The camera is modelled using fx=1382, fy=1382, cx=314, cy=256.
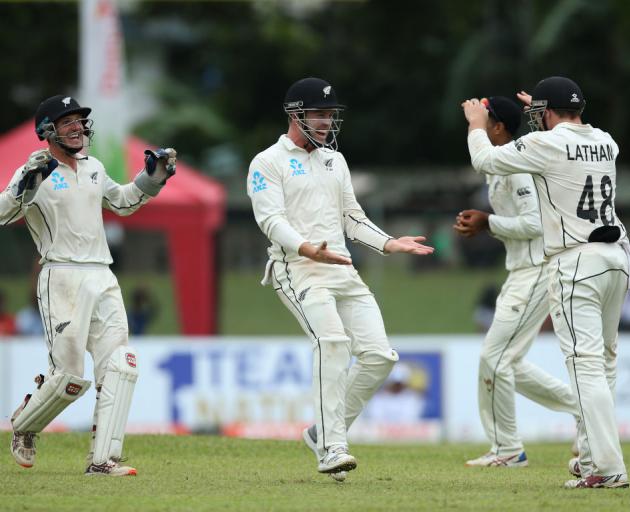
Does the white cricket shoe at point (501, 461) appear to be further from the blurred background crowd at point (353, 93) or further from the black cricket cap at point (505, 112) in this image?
the blurred background crowd at point (353, 93)

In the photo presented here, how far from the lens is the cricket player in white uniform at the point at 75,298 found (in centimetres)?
867

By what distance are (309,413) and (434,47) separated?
24666mm

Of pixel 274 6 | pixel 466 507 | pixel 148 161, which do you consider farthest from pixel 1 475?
pixel 274 6

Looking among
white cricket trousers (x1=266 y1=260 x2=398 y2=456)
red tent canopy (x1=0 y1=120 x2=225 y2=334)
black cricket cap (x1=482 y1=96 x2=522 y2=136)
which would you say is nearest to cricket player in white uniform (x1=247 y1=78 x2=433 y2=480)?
white cricket trousers (x1=266 y1=260 x2=398 y2=456)

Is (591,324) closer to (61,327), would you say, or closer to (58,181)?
(61,327)

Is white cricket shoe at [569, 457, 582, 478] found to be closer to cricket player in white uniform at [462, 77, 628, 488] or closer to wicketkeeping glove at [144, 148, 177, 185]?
cricket player in white uniform at [462, 77, 628, 488]

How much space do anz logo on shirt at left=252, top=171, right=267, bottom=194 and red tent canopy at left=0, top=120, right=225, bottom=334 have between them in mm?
8555

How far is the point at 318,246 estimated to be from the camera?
841 centimetres

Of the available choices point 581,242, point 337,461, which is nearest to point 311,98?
point 581,242

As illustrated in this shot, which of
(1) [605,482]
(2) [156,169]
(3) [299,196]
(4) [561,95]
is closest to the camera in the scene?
(1) [605,482]

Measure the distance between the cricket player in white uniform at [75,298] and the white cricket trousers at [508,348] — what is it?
284 centimetres

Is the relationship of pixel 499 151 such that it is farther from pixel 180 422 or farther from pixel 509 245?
pixel 180 422

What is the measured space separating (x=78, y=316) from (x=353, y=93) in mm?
32489

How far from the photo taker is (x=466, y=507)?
24.2 ft
